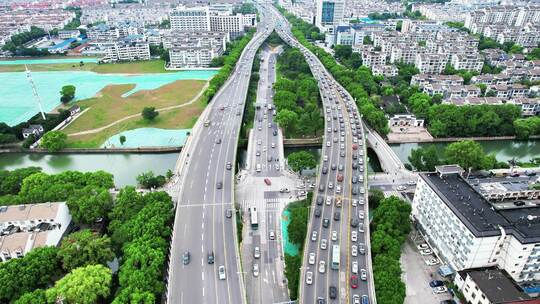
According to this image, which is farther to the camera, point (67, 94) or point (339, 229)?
point (67, 94)

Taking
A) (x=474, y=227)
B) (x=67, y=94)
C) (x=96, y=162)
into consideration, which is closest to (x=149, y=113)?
(x=96, y=162)

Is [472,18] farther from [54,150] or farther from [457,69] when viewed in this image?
[54,150]

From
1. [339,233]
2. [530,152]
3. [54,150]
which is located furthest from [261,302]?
[530,152]

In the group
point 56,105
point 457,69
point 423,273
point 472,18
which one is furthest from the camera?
point 472,18

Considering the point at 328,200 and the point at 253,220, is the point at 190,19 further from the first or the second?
the point at 328,200

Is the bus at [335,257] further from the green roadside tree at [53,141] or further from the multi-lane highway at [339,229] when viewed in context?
the green roadside tree at [53,141]

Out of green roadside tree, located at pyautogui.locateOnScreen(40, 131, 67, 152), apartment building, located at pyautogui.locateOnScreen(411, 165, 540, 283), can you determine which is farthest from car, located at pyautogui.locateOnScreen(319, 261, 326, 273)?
green roadside tree, located at pyautogui.locateOnScreen(40, 131, 67, 152)
